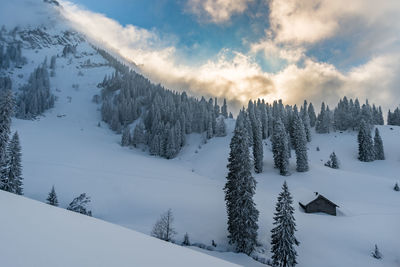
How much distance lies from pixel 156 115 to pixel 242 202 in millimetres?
83991

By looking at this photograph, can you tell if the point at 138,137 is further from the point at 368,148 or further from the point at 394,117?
the point at 394,117

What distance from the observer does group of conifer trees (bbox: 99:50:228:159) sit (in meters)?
89.9

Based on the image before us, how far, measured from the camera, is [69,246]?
4.45 meters

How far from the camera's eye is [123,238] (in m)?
5.71

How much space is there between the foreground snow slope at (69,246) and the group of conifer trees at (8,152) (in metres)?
19.7

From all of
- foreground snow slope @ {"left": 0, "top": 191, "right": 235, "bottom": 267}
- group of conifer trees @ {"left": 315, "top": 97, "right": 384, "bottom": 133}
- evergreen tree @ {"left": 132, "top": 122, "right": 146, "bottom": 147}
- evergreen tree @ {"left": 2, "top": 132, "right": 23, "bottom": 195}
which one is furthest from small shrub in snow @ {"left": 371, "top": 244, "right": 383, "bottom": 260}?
evergreen tree @ {"left": 132, "top": 122, "right": 146, "bottom": 147}

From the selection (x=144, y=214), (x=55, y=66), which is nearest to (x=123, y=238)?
(x=144, y=214)

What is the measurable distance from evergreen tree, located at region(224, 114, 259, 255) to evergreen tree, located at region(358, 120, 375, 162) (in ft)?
214

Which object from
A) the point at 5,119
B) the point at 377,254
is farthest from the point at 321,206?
the point at 5,119

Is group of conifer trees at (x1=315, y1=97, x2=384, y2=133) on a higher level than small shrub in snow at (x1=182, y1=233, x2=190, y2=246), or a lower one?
higher

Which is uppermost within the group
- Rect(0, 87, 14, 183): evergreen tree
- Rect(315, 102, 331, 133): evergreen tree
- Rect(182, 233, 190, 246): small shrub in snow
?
Rect(315, 102, 331, 133): evergreen tree

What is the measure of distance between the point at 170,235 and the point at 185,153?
58.1 m

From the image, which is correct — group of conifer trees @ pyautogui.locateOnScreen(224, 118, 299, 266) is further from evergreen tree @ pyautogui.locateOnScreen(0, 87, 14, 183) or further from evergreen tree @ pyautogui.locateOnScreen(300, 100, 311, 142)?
evergreen tree @ pyautogui.locateOnScreen(300, 100, 311, 142)

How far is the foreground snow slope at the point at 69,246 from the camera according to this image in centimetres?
378
